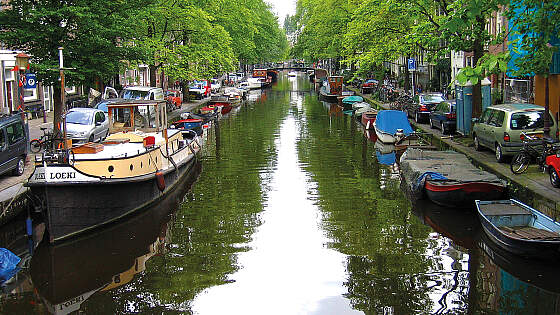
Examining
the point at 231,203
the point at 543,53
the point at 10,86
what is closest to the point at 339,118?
the point at 10,86

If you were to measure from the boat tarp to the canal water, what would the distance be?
0.72 metres

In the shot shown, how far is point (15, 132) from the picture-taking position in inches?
801

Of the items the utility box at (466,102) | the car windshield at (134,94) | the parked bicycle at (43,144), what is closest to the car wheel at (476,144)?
the utility box at (466,102)

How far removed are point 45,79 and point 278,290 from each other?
16.6 m

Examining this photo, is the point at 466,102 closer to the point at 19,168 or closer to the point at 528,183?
the point at 528,183

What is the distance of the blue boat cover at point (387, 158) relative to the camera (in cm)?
2720

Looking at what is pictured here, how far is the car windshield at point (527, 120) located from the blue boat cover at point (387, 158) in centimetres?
618

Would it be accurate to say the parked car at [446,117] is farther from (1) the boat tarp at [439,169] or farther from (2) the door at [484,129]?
(1) the boat tarp at [439,169]

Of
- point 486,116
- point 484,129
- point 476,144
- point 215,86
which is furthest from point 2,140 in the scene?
point 215,86

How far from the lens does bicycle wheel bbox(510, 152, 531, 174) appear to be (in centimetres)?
1959

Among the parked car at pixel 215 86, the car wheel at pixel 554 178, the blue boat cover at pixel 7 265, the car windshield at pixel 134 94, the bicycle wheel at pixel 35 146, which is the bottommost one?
the blue boat cover at pixel 7 265

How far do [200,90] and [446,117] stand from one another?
35871mm

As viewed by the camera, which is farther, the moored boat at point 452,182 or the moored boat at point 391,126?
the moored boat at point 391,126

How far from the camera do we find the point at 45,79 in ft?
83.4
